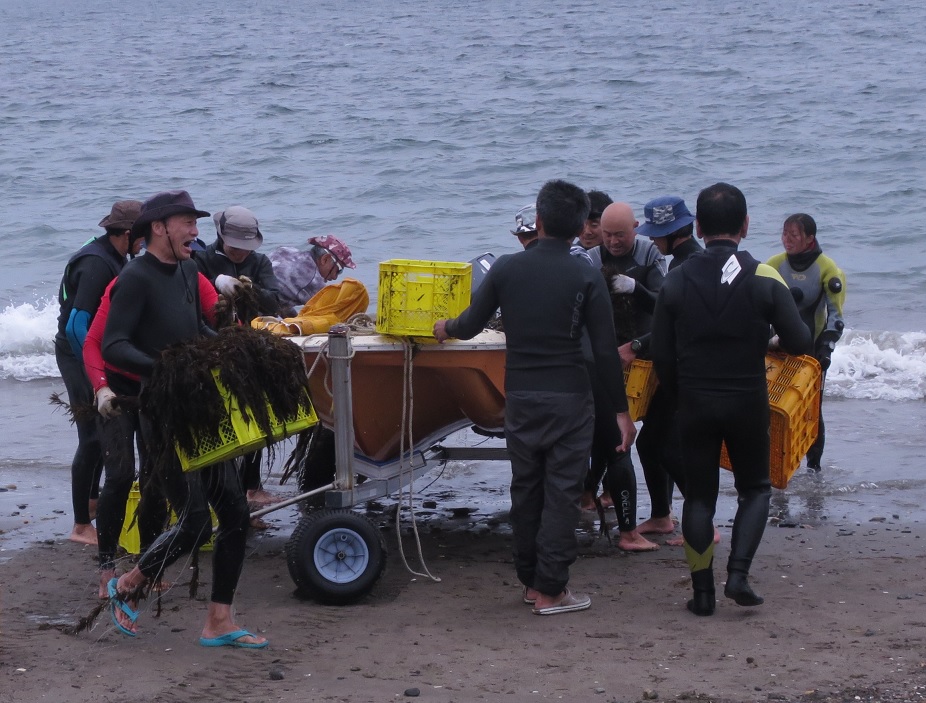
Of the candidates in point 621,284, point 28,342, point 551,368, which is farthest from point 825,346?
point 28,342

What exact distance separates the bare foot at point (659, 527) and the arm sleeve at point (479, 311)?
1.91 metres

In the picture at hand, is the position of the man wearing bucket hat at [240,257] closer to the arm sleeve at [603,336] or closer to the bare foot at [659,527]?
the arm sleeve at [603,336]

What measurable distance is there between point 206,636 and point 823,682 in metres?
2.26

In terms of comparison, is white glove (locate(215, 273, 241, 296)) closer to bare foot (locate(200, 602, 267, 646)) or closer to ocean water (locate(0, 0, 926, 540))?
bare foot (locate(200, 602, 267, 646))

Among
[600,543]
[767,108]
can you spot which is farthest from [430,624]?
[767,108]

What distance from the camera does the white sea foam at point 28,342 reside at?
11.4 m

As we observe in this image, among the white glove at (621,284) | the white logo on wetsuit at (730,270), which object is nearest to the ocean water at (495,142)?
the white glove at (621,284)

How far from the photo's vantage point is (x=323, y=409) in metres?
5.47

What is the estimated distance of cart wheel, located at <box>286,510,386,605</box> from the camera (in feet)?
16.7

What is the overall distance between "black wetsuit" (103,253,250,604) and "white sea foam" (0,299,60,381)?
7.23 metres

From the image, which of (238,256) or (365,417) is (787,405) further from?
(238,256)

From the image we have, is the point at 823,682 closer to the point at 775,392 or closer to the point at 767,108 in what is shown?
the point at 775,392

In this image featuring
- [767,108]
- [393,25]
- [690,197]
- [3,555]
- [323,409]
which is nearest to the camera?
[323,409]

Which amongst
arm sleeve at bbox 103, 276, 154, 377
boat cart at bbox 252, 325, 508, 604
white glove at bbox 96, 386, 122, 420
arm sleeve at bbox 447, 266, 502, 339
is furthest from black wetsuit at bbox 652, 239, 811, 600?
white glove at bbox 96, 386, 122, 420
